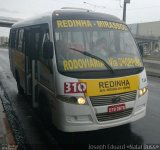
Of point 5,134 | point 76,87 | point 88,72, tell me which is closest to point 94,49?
point 88,72

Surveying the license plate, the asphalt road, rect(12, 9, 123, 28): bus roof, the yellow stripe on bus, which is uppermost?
rect(12, 9, 123, 28): bus roof

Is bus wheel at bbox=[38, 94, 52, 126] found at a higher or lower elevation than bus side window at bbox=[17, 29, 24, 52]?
lower

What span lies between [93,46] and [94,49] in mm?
81

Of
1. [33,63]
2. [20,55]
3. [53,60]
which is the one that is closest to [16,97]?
[20,55]

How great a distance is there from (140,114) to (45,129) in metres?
2.14

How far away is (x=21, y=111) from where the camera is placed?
29.3 feet

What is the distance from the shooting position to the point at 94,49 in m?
6.42

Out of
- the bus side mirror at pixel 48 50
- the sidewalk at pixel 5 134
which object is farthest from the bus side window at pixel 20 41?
the bus side mirror at pixel 48 50

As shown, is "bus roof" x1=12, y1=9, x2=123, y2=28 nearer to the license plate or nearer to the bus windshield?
the bus windshield

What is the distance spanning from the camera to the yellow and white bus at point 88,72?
19.2ft

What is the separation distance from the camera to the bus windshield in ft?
20.3

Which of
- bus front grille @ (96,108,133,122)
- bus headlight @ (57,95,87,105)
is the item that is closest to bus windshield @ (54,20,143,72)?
bus headlight @ (57,95,87,105)

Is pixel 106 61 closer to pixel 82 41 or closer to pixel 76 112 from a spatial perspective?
pixel 82 41

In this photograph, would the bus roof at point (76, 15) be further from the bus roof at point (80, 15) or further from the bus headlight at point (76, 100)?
the bus headlight at point (76, 100)
